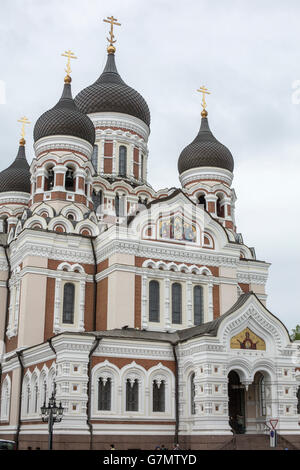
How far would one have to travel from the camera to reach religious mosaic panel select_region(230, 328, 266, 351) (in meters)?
19.0

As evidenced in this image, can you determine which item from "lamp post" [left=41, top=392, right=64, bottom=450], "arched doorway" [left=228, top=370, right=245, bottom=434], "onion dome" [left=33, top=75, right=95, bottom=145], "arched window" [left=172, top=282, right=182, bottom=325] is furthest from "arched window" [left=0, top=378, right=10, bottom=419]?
"onion dome" [left=33, top=75, right=95, bottom=145]

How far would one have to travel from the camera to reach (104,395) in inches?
720

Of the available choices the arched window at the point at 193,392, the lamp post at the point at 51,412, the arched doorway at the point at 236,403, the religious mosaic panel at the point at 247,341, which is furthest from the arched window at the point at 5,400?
the religious mosaic panel at the point at 247,341

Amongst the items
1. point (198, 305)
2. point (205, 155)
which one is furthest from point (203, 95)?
point (198, 305)

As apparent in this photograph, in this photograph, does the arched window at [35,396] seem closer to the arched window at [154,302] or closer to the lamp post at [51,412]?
the lamp post at [51,412]

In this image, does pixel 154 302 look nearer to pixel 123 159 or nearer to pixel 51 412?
pixel 51 412

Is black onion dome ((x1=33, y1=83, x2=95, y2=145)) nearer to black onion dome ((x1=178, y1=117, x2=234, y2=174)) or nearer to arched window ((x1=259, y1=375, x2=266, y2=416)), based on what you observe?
black onion dome ((x1=178, y1=117, x2=234, y2=174))

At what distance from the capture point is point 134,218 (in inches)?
886

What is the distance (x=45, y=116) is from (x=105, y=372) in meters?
12.3

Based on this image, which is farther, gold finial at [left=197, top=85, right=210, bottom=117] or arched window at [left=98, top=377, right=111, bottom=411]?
gold finial at [left=197, top=85, right=210, bottom=117]

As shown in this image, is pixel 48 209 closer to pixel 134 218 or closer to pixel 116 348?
pixel 134 218

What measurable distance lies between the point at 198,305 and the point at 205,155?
894cm

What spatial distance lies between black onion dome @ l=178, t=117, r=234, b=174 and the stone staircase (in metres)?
14.1

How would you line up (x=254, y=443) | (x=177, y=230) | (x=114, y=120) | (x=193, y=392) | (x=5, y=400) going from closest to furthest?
(x=254, y=443) → (x=193, y=392) → (x=5, y=400) → (x=177, y=230) → (x=114, y=120)
